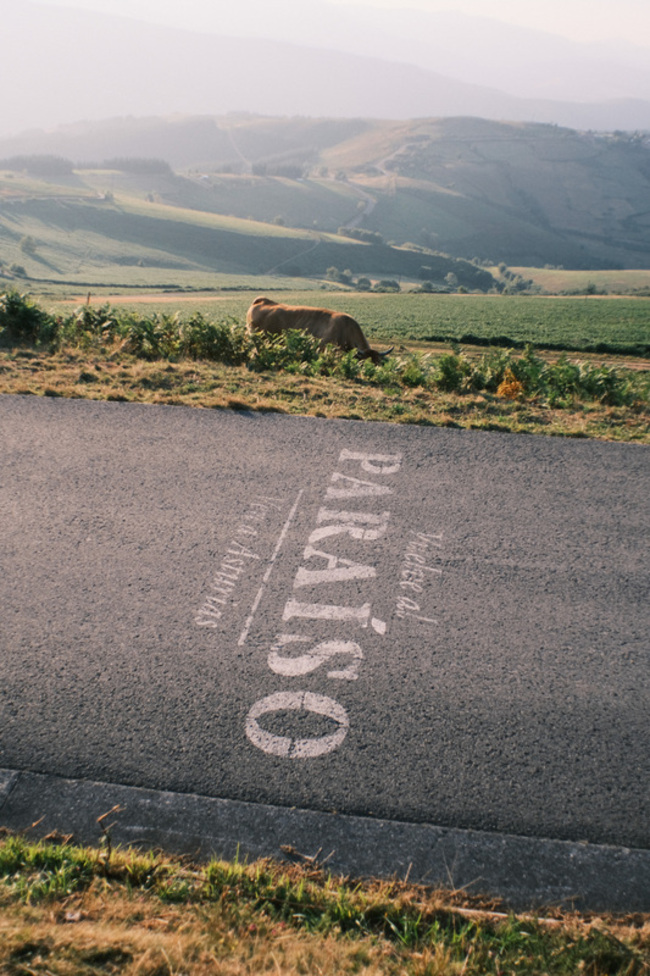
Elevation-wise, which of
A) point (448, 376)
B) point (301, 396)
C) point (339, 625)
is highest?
point (448, 376)

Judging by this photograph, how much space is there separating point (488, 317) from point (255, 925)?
44.1m

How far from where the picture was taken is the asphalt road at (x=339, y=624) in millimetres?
4727

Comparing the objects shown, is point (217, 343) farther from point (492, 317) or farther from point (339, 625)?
point (492, 317)

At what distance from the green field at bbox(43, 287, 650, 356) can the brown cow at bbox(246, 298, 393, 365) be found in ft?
48.2

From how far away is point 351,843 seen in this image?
424 centimetres

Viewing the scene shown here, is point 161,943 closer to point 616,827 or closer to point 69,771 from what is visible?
point 69,771

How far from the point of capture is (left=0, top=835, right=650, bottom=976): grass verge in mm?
3324

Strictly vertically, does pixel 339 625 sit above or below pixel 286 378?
below

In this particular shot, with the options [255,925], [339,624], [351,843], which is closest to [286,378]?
[339,624]

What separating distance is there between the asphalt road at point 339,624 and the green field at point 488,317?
24904 mm

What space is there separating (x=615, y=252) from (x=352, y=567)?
197781 millimetres

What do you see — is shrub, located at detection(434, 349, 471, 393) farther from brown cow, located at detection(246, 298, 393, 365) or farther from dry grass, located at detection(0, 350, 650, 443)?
brown cow, located at detection(246, 298, 393, 365)

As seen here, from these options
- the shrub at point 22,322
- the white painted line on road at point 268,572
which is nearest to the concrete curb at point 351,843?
the white painted line on road at point 268,572

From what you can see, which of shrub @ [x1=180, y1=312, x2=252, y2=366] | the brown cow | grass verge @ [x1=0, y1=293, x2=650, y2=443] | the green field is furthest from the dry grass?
the green field
